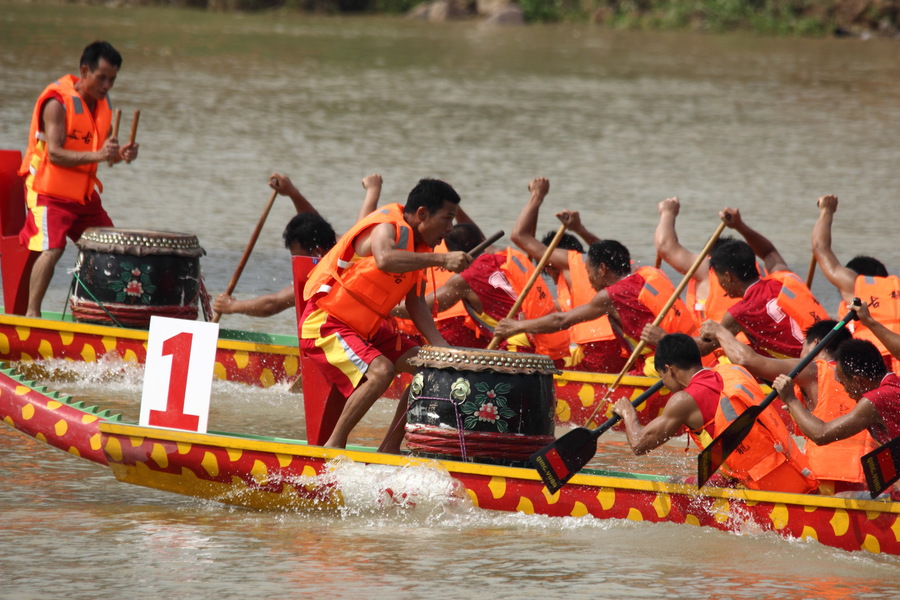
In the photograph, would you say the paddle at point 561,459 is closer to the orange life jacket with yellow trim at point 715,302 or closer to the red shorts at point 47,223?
the orange life jacket with yellow trim at point 715,302

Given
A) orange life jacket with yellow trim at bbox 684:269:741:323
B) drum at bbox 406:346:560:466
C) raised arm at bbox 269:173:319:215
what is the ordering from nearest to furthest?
drum at bbox 406:346:560:466
orange life jacket with yellow trim at bbox 684:269:741:323
raised arm at bbox 269:173:319:215

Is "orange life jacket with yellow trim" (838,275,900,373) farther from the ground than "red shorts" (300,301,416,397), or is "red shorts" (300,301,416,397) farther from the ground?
"orange life jacket with yellow trim" (838,275,900,373)

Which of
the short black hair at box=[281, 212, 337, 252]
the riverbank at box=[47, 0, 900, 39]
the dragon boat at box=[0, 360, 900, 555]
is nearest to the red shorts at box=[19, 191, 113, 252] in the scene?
the short black hair at box=[281, 212, 337, 252]

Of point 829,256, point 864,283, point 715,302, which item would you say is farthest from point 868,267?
point 715,302

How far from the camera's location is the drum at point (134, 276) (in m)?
8.64

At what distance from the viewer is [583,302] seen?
28.5 ft

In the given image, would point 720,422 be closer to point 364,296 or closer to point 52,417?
point 364,296

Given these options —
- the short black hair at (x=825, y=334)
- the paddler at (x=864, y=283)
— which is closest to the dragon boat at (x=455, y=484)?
the short black hair at (x=825, y=334)

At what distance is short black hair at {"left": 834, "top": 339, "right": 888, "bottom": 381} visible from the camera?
598 cm

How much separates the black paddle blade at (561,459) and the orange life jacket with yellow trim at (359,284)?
3.36ft

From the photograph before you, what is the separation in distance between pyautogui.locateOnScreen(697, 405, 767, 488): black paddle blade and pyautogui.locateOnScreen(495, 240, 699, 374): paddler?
218 cm

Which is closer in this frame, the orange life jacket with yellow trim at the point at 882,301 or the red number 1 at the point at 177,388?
the red number 1 at the point at 177,388

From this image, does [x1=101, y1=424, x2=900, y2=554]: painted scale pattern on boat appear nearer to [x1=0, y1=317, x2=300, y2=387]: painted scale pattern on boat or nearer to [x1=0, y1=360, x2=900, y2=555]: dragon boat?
[x1=0, y1=360, x2=900, y2=555]: dragon boat

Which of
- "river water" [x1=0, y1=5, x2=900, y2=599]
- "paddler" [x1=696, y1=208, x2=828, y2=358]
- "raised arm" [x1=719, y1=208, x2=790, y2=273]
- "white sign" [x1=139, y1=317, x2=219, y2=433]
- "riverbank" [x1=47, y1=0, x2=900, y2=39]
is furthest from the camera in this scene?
"riverbank" [x1=47, y1=0, x2=900, y2=39]
